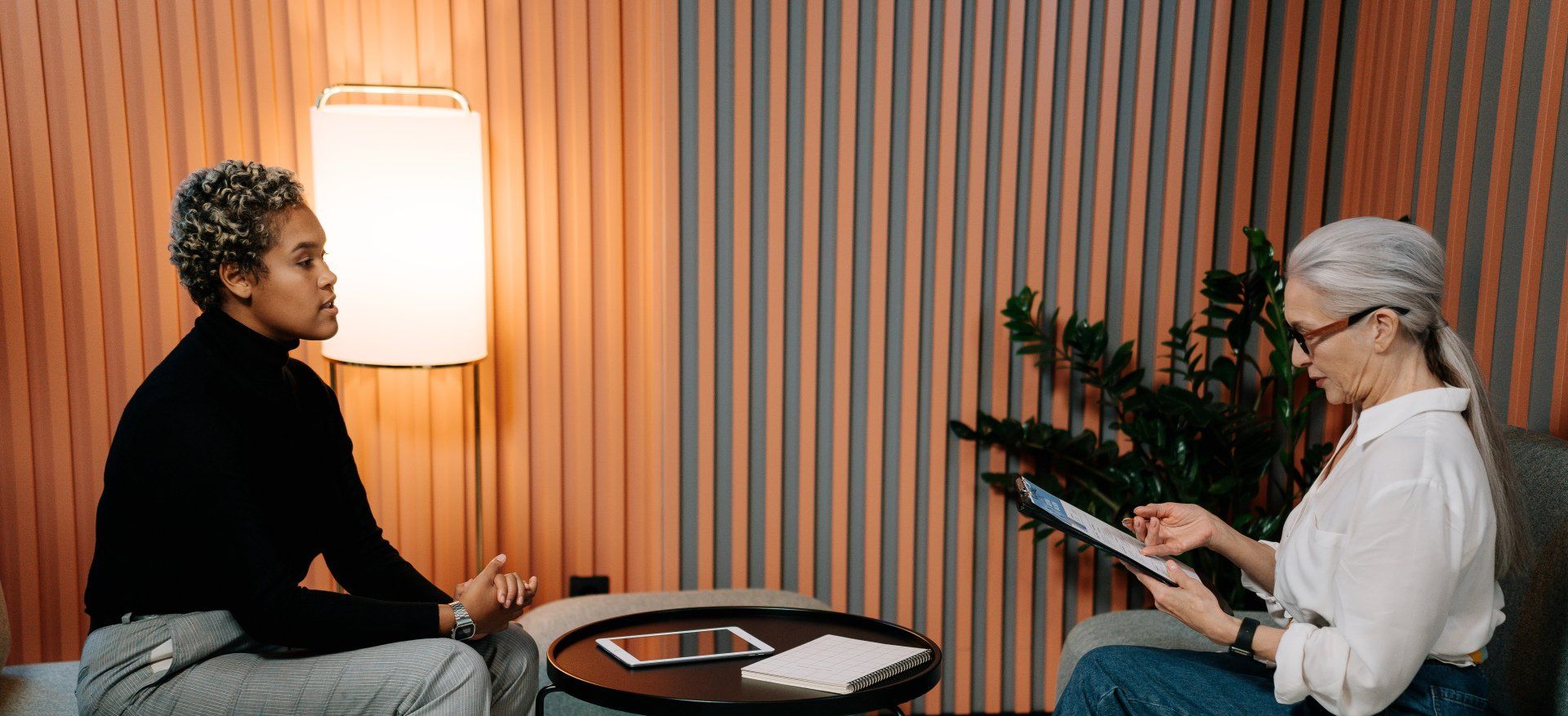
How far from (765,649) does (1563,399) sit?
Answer: 1.73m

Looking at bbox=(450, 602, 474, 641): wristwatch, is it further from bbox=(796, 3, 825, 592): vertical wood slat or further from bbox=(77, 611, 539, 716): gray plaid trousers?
bbox=(796, 3, 825, 592): vertical wood slat

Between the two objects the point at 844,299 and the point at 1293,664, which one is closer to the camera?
the point at 1293,664

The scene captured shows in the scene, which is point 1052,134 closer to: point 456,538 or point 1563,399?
point 1563,399

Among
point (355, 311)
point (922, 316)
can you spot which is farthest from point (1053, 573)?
point (355, 311)

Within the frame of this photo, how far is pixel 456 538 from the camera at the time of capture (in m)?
3.29

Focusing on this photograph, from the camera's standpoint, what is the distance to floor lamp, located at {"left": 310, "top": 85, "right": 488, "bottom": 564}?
2.78 meters

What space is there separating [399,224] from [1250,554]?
203cm

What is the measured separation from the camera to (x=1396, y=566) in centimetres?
162

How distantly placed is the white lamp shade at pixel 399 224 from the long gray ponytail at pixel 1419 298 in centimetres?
196

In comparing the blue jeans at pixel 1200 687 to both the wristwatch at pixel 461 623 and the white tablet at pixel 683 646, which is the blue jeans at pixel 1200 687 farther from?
the wristwatch at pixel 461 623

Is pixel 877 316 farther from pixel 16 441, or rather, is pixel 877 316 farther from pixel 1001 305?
pixel 16 441

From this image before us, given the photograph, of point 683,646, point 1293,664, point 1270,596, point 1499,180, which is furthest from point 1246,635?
point 1499,180

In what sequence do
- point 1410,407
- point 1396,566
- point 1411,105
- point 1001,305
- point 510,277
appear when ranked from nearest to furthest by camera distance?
point 1396,566
point 1410,407
point 1411,105
point 510,277
point 1001,305

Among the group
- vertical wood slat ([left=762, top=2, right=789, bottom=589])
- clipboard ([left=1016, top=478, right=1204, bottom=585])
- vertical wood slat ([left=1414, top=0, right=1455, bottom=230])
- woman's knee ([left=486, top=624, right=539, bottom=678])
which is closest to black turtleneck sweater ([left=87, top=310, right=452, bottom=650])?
woman's knee ([left=486, top=624, right=539, bottom=678])
